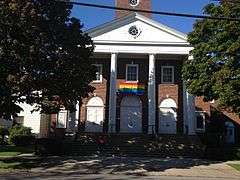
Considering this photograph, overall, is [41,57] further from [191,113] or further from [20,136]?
[191,113]

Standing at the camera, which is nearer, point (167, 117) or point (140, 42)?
point (140, 42)

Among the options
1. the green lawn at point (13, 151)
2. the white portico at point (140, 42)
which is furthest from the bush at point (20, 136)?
the white portico at point (140, 42)

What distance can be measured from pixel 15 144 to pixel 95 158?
10755 millimetres

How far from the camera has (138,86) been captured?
137 feet

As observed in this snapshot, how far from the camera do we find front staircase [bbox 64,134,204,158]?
33.3 meters

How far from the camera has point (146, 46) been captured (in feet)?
132

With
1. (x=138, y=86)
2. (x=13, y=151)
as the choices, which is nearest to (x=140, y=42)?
(x=138, y=86)

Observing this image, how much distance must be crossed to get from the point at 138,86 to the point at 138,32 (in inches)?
179

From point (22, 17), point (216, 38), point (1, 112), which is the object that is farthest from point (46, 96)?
point (216, 38)

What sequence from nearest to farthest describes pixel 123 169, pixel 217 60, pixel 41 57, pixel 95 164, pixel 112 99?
pixel 41 57, pixel 123 169, pixel 95 164, pixel 217 60, pixel 112 99

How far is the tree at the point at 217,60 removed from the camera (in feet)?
95.9

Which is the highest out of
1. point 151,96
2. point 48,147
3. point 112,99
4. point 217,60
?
point 217,60

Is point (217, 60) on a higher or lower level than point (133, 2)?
lower

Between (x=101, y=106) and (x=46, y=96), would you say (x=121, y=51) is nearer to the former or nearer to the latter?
(x=101, y=106)
